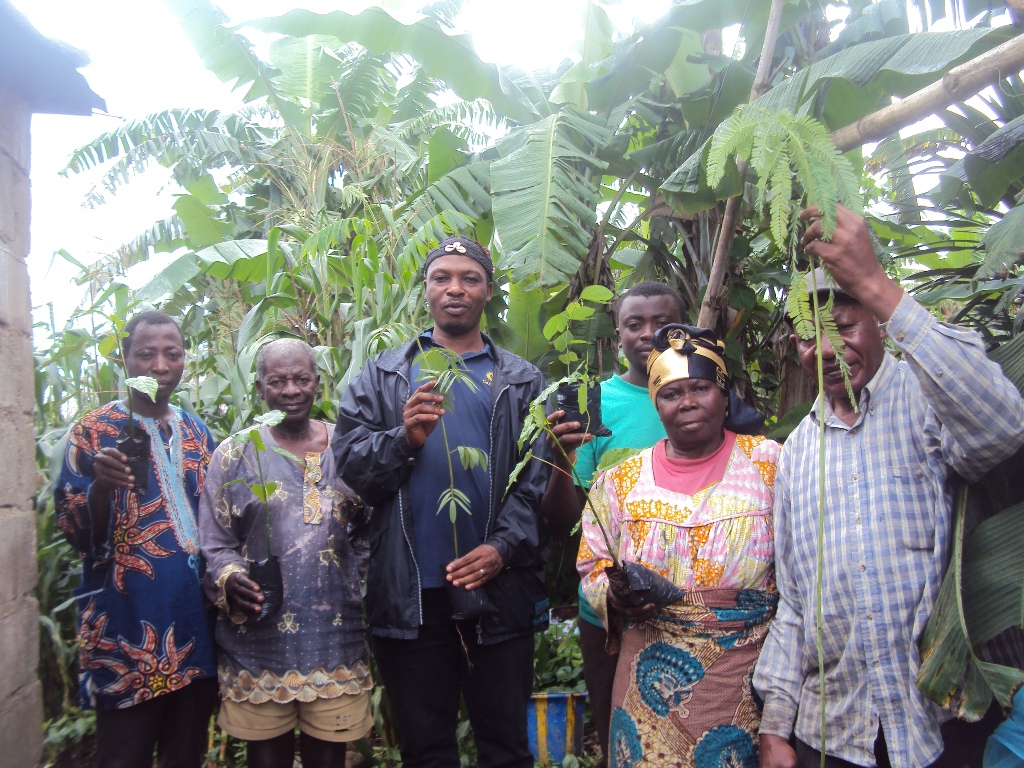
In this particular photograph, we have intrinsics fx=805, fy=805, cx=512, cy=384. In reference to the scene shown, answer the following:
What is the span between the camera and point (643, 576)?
2.05m

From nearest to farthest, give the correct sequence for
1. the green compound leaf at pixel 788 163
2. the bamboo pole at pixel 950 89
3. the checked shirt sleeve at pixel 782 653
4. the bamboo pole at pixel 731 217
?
the green compound leaf at pixel 788 163 < the checked shirt sleeve at pixel 782 653 < the bamboo pole at pixel 950 89 < the bamboo pole at pixel 731 217

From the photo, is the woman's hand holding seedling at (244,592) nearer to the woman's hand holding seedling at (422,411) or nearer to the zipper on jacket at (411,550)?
the zipper on jacket at (411,550)

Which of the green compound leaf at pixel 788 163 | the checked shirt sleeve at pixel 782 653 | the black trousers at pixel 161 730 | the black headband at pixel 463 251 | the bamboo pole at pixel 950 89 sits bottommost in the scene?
the black trousers at pixel 161 730

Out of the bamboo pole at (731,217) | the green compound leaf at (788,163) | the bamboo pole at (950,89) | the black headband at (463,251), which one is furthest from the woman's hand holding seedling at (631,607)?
the bamboo pole at (731,217)

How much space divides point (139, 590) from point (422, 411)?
1135 millimetres

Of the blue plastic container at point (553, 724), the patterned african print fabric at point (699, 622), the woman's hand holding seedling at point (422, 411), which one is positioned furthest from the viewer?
the blue plastic container at point (553, 724)

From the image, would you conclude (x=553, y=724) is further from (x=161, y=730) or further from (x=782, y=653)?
(x=782, y=653)

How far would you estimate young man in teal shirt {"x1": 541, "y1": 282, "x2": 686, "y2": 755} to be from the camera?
2666mm

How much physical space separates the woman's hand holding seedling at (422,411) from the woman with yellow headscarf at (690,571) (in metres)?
0.55

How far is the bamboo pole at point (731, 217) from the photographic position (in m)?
3.61

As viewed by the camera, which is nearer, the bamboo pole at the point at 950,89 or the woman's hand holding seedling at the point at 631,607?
the woman's hand holding seedling at the point at 631,607

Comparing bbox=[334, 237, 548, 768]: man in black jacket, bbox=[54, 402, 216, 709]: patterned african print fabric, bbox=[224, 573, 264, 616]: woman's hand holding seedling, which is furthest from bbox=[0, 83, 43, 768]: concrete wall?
bbox=[334, 237, 548, 768]: man in black jacket

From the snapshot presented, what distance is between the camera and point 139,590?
2.63 metres

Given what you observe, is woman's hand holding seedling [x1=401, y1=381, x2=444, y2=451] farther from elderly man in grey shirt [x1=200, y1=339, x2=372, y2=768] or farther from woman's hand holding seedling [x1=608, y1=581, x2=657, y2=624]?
woman's hand holding seedling [x1=608, y1=581, x2=657, y2=624]
